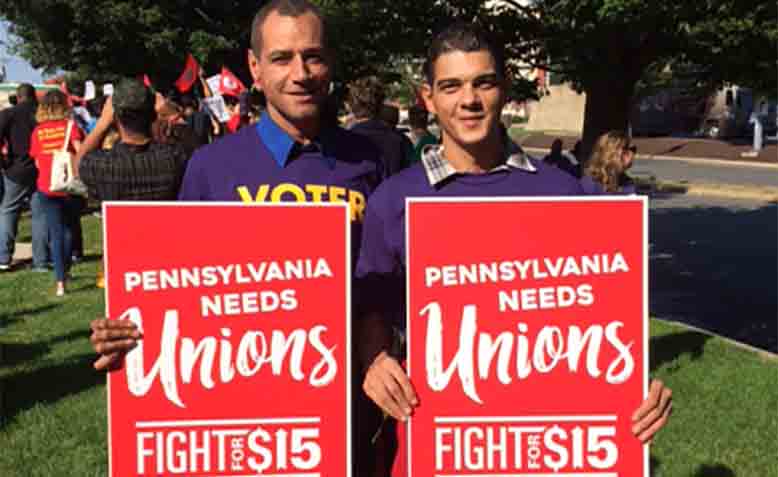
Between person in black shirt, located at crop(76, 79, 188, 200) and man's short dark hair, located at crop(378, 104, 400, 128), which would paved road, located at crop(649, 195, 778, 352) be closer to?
man's short dark hair, located at crop(378, 104, 400, 128)

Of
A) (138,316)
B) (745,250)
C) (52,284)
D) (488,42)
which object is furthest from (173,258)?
(745,250)

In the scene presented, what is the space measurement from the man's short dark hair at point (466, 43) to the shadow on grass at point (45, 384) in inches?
151

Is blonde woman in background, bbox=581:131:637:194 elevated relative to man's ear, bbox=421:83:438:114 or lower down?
lower down

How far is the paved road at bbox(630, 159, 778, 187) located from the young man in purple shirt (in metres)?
20.1

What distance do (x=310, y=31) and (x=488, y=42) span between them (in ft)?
1.68

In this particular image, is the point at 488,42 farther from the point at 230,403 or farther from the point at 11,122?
the point at 11,122

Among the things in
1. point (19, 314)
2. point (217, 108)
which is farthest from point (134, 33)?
point (19, 314)

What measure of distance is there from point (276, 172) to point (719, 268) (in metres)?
9.93

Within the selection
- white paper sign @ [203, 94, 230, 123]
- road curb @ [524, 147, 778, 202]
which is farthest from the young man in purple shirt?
road curb @ [524, 147, 778, 202]

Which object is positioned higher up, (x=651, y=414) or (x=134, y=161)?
(x=134, y=161)

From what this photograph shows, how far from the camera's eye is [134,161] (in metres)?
5.05

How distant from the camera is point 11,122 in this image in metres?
10.1

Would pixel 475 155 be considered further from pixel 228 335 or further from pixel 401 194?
pixel 228 335

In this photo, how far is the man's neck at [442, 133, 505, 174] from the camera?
8.40 ft
